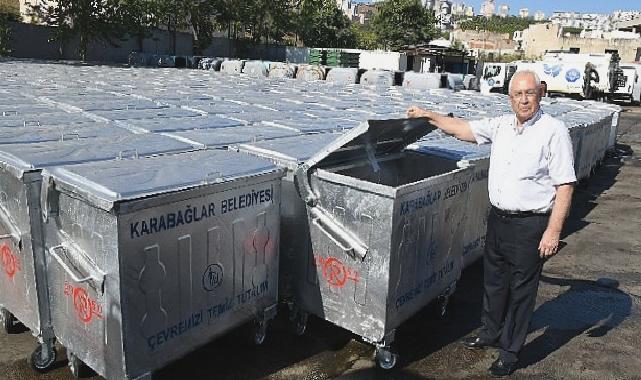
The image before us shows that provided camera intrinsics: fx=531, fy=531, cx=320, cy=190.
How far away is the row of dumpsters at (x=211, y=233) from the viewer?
303cm

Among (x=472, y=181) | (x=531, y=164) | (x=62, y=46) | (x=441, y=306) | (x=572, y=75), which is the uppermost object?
(x=62, y=46)

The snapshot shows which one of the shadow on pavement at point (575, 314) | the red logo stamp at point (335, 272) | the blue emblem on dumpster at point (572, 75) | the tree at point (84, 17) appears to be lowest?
the shadow on pavement at point (575, 314)

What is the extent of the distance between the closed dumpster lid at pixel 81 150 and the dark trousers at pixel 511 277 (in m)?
2.61

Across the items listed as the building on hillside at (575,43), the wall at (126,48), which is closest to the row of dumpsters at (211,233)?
the wall at (126,48)

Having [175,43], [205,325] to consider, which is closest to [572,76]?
[175,43]

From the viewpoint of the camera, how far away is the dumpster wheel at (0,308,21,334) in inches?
159

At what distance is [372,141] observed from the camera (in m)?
4.42

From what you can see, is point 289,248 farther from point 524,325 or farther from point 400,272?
point 524,325

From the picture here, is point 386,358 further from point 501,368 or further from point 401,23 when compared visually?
point 401,23

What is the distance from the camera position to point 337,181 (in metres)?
3.74

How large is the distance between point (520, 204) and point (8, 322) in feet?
12.9

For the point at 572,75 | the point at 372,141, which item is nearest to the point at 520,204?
the point at 372,141

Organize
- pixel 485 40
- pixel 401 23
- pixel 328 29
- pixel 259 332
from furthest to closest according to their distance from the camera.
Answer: pixel 485 40
pixel 328 29
pixel 401 23
pixel 259 332

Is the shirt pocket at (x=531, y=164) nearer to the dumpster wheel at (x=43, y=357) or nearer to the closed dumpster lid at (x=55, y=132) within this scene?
the dumpster wheel at (x=43, y=357)
